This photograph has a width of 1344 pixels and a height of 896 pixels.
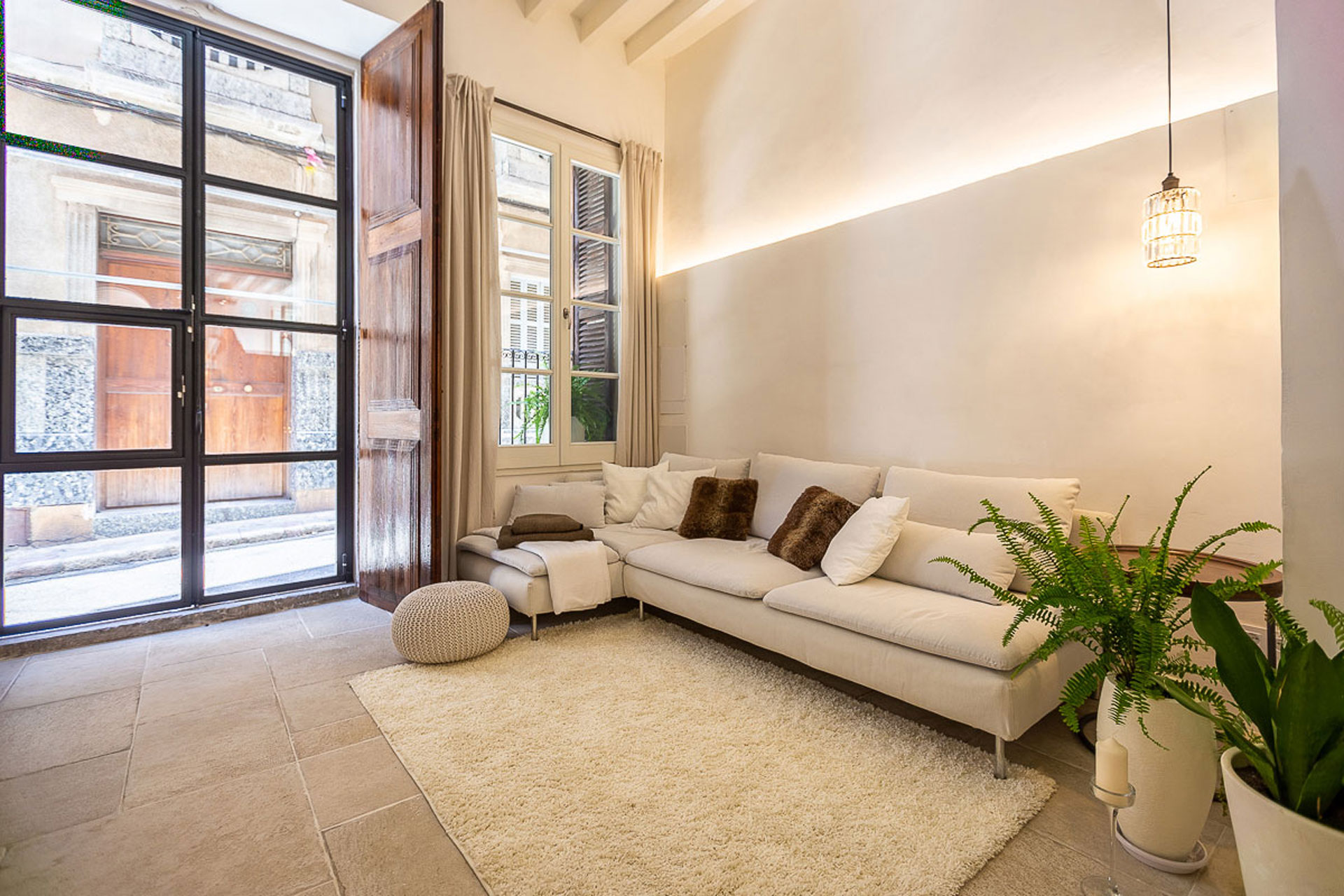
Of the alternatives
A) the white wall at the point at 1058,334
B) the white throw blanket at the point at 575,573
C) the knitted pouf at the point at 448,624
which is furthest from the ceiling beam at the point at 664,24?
the knitted pouf at the point at 448,624

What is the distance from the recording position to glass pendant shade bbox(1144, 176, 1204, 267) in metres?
2.21

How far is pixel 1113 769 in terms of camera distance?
127cm

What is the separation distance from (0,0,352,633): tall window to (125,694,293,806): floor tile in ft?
5.08

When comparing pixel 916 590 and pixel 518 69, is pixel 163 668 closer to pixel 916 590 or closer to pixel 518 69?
pixel 916 590

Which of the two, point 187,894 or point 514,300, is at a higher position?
point 514,300

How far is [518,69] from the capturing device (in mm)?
4141

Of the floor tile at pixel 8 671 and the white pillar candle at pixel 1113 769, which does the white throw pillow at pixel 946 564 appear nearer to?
the white pillar candle at pixel 1113 769

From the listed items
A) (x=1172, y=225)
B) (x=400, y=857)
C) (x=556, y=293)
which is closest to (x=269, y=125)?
(x=556, y=293)

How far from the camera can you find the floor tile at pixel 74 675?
2492 mm

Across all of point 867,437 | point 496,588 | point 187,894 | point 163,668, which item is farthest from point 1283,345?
point 163,668

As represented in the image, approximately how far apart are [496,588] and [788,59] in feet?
12.3

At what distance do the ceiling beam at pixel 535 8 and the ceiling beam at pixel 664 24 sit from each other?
681mm

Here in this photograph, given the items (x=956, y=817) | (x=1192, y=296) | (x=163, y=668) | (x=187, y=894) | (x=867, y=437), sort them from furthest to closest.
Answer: (x=867, y=437), (x=163, y=668), (x=1192, y=296), (x=956, y=817), (x=187, y=894)

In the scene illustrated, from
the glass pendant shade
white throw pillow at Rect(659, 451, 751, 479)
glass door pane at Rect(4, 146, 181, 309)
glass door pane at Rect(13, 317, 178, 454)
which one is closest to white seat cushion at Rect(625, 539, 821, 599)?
white throw pillow at Rect(659, 451, 751, 479)
